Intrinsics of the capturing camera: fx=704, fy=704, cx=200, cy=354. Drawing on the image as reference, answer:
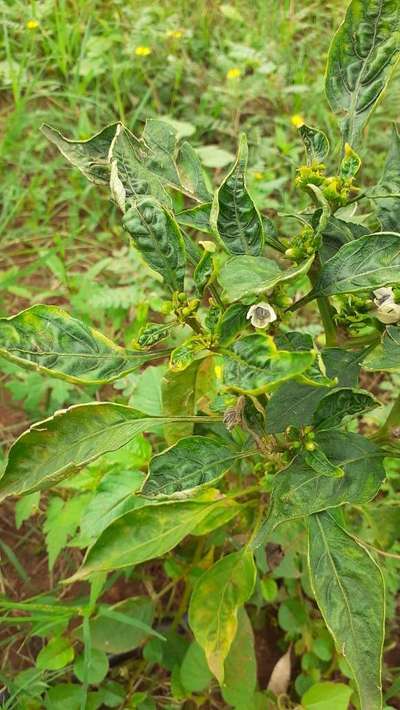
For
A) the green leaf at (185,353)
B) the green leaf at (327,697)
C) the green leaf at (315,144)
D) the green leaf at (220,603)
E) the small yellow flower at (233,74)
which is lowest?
the green leaf at (327,697)

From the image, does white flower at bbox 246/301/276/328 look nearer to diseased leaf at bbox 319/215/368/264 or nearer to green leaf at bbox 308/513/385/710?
diseased leaf at bbox 319/215/368/264

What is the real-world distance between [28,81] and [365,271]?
8.02ft

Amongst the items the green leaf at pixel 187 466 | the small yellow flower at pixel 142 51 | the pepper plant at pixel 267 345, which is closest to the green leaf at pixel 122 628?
the pepper plant at pixel 267 345

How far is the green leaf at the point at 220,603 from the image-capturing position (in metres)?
1.27

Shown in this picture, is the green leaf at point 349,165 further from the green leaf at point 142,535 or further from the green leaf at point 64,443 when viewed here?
the green leaf at point 142,535

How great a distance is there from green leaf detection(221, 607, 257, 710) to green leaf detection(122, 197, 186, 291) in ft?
2.87

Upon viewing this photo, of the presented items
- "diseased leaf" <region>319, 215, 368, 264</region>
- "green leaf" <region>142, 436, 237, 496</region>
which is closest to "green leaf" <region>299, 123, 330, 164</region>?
"diseased leaf" <region>319, 215, 368, 264</region>

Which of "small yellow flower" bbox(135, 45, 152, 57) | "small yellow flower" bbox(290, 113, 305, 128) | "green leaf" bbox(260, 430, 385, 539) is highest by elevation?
"small yellow flower" bbox(135, 45, 152, 57)

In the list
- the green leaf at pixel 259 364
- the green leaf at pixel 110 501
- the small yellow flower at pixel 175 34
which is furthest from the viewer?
the small yellow flower at pixel 175 34

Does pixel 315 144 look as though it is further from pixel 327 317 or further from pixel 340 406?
pixel 340 406

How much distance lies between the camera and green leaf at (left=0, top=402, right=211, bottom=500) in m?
0.95

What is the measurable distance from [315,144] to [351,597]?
0.69 metres

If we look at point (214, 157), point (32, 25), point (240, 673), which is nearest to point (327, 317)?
point (240, 673)

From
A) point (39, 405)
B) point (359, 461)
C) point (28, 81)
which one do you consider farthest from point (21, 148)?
point (359, 461)
